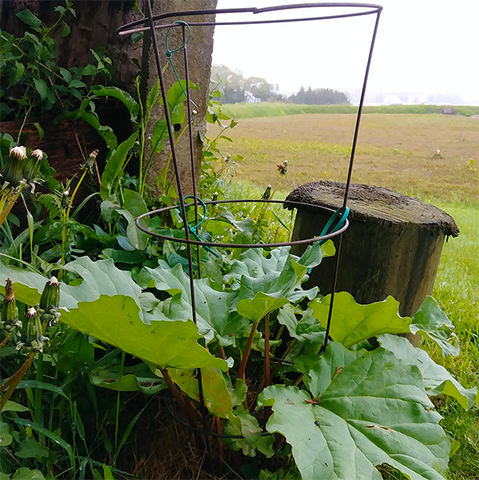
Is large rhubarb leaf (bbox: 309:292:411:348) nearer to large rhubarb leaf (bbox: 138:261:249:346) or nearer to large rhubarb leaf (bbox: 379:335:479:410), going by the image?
large rhubarb leaf (bbox: 379:335:479:410)

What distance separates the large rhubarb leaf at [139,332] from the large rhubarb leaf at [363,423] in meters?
0.16

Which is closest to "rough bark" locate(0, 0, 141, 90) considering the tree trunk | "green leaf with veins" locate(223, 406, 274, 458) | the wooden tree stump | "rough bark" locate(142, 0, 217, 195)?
the tree trunk

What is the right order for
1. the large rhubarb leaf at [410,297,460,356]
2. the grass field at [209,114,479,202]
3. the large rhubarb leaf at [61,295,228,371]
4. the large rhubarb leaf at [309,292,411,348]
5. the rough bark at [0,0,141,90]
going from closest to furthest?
the large rhubarb leaf at [61,295,228,371] < the large rhubarb leaf at [309,292,411,348] < the large rhubarb leaf at [410,297,460,356] < the rough bark at [0,0,141,90] < the grass field at [209,114,479,202]

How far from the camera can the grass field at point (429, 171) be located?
1.56 metres

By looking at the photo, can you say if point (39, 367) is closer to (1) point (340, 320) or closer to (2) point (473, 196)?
(1) point (340, 320)

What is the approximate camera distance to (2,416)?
890mm

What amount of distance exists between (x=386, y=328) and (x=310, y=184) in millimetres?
779

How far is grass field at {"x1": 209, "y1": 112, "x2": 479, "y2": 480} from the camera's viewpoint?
1.56 m

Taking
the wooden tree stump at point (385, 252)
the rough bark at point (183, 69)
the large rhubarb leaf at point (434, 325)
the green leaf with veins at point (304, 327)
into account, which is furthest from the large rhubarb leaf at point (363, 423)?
the rough bark at point (183, 69)

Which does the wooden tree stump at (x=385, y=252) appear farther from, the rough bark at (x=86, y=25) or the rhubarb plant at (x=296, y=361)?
the rough bark at (x=86, y=25)

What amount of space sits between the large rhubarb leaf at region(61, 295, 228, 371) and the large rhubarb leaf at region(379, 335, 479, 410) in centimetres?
47

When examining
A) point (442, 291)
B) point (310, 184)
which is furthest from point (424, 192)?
point (310, 184)

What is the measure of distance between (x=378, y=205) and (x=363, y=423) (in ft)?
2.56

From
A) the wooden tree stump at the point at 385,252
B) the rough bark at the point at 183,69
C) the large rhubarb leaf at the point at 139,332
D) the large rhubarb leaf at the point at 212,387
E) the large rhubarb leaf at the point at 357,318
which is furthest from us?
the rough bark at the point at 183,69
